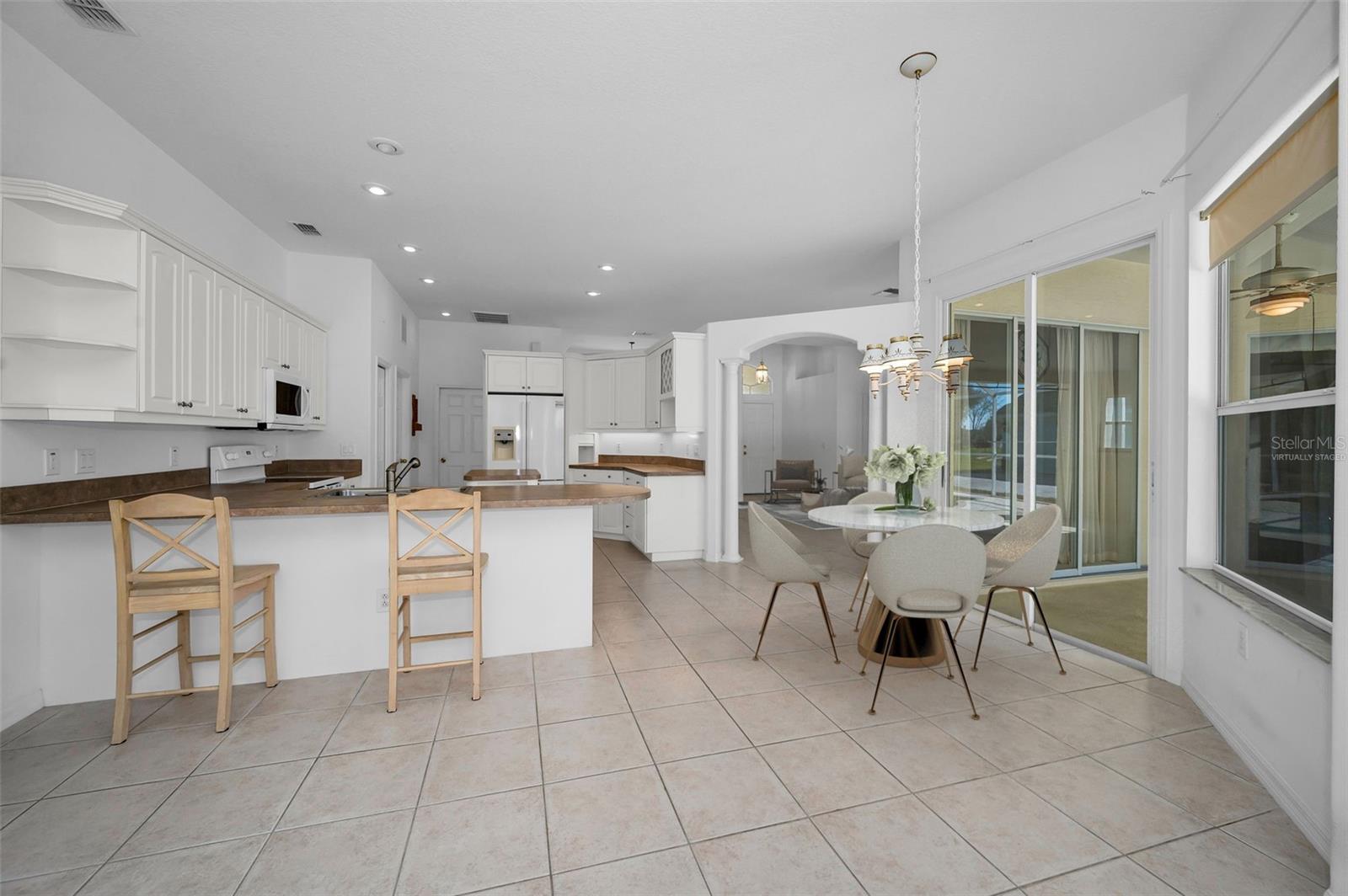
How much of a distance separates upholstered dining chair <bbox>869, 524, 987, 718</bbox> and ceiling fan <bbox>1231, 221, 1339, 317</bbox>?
1.41m

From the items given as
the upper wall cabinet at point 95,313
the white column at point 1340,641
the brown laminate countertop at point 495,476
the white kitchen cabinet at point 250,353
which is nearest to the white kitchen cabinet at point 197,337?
the upper wall cabinet at point 95,313

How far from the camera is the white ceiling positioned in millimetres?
2174

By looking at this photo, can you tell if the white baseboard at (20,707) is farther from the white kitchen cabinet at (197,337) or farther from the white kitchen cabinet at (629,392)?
the white kitchen cabinet at (629,392)

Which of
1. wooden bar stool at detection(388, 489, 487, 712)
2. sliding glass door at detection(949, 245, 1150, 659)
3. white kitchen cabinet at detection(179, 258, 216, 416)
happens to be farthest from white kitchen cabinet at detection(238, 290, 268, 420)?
sliding glass door at detection(949, 245, 1150, 659)

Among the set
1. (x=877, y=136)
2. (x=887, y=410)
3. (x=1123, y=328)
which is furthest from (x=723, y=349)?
(x=1123, y=328)

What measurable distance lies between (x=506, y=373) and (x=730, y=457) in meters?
3.20

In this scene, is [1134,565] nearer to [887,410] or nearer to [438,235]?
[887,410]

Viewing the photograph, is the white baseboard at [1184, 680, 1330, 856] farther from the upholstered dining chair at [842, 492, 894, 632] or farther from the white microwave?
the white microwave

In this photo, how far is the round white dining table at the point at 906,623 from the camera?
2.82 meters

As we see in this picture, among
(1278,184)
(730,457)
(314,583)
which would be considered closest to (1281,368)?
(1278,184)

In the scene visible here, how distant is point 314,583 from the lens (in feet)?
9.29

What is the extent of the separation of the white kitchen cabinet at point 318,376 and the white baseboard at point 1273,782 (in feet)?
18.6

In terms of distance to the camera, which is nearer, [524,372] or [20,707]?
[20,707]

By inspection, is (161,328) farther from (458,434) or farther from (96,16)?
(458,434)
